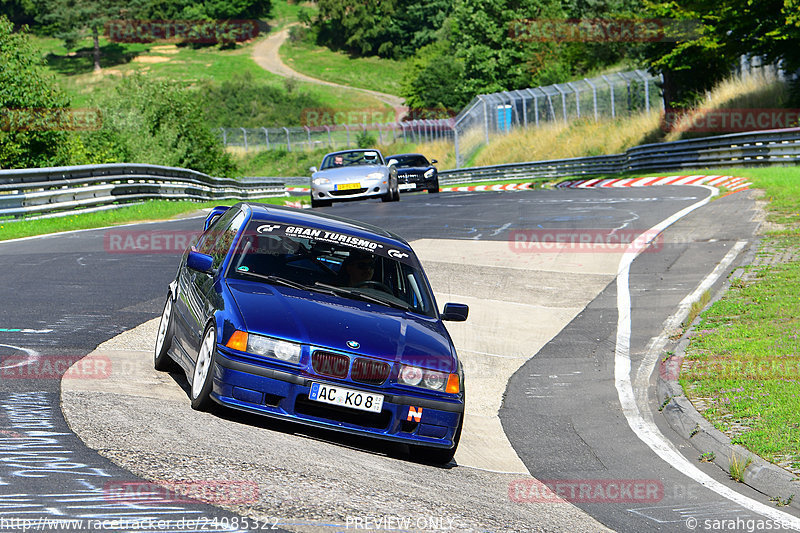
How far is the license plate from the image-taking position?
20.8ft

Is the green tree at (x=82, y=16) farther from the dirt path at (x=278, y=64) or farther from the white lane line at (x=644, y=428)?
the white lane line at (x=644, y=428)

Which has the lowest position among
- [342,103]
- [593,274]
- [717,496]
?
[342,103]

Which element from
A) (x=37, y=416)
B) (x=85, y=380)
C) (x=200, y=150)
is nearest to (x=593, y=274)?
(x=85, y=380)

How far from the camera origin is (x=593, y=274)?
49.2ft

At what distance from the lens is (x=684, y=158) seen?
34.7 meters

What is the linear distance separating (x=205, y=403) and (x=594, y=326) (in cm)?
667

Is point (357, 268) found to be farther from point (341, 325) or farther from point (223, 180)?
point (223, 180)

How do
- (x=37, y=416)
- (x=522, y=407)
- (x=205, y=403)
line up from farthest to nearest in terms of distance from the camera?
(x=522, y=407)
(x=205, y=403)
(x=37, y=416)

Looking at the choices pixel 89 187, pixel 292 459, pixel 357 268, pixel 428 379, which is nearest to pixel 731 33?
pixel 89 187

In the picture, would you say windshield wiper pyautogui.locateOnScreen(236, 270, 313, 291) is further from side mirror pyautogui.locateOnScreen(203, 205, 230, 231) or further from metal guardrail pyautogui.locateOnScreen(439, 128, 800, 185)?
metal guardrail pyautogui.locateOnScreen(439, 128, 800, 185)

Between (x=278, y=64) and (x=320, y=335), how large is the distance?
128942mm

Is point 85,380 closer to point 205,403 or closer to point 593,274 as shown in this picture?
point 205,403

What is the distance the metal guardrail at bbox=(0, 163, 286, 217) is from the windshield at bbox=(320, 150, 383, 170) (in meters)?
5.34

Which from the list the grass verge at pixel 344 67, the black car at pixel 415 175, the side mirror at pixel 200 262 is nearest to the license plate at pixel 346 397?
the side mirror at pixel 200 262
